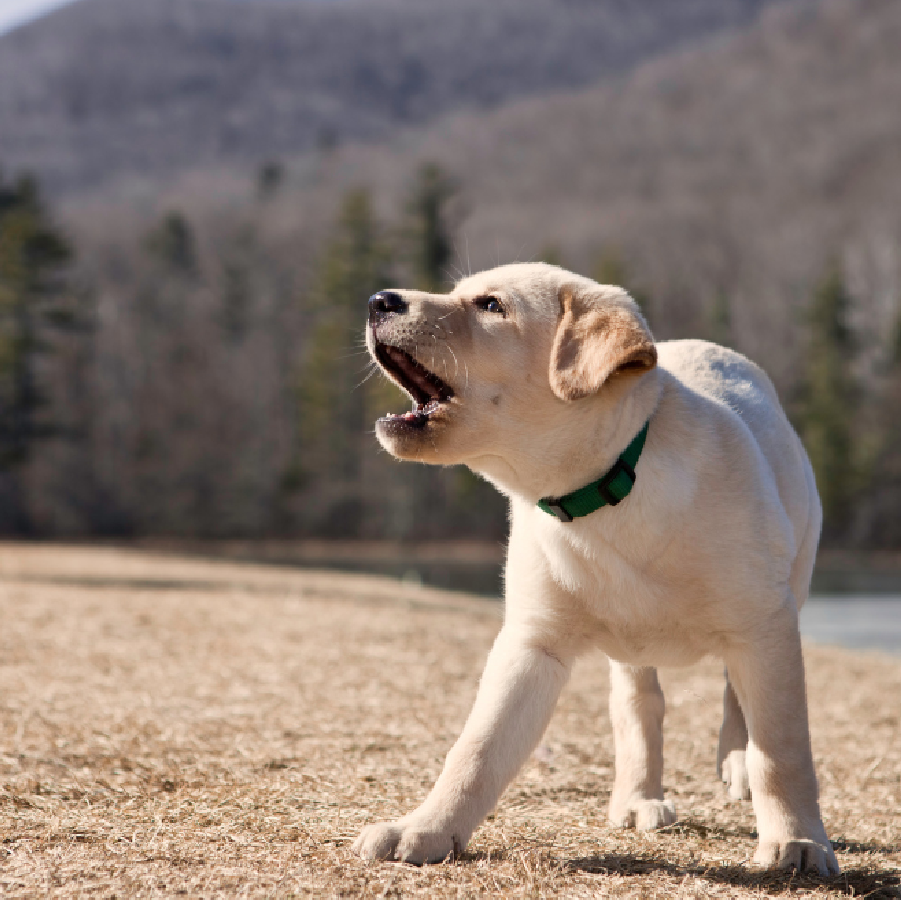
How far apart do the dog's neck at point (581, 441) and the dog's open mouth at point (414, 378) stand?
0.93 ft

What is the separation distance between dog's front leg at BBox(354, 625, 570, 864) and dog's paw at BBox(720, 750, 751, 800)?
126 cm

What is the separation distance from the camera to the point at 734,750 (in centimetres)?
426

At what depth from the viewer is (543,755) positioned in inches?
191

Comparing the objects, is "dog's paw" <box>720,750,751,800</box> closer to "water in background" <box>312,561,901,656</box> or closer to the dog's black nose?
the dog's black nose

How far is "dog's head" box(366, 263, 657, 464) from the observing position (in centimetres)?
310

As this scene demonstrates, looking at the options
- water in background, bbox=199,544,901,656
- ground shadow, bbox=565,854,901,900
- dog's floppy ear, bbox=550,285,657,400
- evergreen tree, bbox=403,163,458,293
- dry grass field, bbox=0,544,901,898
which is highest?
evergreen tree, bbox=403,163,458,293

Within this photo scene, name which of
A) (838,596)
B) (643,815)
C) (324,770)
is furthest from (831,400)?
(643,815)

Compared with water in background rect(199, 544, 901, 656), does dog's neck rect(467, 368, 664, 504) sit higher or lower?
higher

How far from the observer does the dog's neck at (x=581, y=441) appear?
313cm

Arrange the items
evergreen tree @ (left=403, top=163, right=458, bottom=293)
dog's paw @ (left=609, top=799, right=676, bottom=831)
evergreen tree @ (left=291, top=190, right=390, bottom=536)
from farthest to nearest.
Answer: evergreen tree @ (left=403, top=163, right=458, bottom=293), evergreen tree @ (left=291, top=190, right=390, bottom=536), dog's paw @ (left=609, top=799, right=676, bottom=831)

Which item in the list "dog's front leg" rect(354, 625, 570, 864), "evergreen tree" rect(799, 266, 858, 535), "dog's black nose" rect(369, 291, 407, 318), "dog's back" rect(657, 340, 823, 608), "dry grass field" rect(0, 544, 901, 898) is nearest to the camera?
"dry grass field" rect(0, 544, 901, 898)

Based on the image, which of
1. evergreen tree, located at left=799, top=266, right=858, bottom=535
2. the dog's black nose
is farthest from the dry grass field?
evergreen tree, located at left=799, top=266, right=858, bottom=535

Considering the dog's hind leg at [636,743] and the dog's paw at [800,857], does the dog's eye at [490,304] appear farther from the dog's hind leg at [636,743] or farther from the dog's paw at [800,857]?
the dog's paw at [800,857]

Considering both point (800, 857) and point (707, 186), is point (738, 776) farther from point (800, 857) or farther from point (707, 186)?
point (707, 186)
